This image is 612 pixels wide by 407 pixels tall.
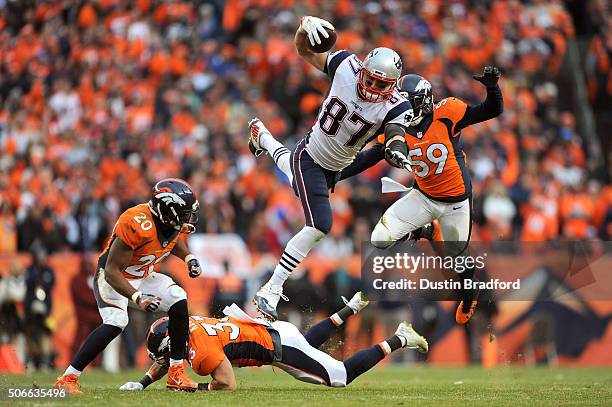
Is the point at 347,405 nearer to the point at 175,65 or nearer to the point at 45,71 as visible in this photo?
the point at 175,65

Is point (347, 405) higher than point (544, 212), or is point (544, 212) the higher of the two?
point (544, 212)

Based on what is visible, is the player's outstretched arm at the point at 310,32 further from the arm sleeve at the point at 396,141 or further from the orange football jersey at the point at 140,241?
the orange football jersey at the point at 140,241

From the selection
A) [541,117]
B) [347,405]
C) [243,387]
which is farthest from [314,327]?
[541,117]

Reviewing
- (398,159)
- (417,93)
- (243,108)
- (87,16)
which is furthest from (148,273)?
(87,16)

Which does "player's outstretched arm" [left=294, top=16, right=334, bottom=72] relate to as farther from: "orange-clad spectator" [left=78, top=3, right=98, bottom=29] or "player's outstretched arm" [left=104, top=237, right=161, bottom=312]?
"orange-clad spectator" [left=78, top=3, right=98, bottom=29]

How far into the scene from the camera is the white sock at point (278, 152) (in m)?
10.1

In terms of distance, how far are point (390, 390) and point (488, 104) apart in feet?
9.24

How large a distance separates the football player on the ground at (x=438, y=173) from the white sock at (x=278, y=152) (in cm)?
123

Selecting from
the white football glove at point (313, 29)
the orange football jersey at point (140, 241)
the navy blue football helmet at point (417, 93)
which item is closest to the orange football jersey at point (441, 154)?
the navy blue football helmet at point (417, 93)

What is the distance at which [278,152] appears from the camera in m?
10.3

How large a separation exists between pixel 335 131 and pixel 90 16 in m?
12.7

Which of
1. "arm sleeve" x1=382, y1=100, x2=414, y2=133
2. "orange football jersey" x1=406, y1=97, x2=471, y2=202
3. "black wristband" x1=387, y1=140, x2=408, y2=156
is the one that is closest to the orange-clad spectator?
"orange football jersey" x1=406, y1=97, x2=471, y2=202

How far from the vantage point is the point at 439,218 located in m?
11.0

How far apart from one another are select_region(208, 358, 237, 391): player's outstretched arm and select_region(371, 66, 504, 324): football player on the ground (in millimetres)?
2600
